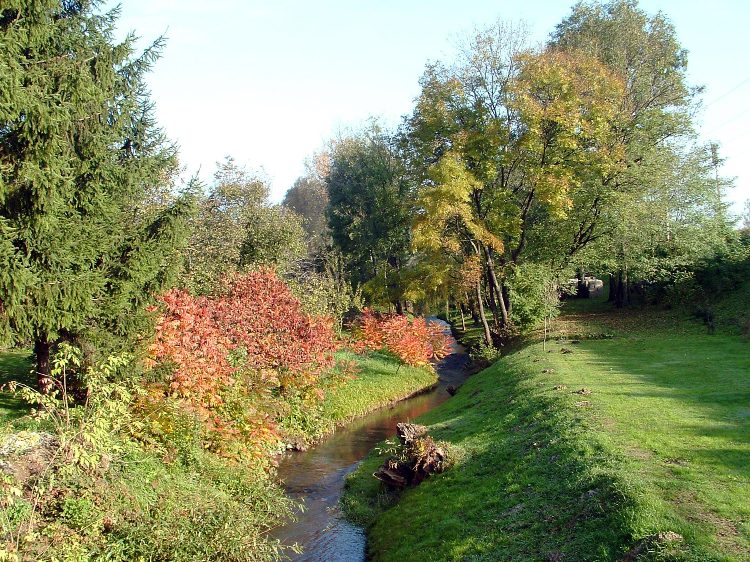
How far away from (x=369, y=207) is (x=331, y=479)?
31.9 meters

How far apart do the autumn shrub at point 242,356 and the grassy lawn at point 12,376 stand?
12.1 ft

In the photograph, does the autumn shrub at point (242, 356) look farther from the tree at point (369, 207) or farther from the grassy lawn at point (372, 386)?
the tree at point (369, 207)

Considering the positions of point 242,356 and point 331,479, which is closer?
point 331,479

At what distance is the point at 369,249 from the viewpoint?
47125 mm

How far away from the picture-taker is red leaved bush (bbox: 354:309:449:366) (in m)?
32.2

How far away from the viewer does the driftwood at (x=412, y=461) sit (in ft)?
48.6

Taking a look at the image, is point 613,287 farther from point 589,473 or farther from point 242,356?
point 589,473

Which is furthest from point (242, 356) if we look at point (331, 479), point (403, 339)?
point (403, 339)

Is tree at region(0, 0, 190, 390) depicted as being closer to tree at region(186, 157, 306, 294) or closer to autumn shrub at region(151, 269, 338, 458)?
autumn shrub at region(151, 269, 338, 458)

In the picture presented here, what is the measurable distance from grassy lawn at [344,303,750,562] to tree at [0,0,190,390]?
8692 millimetres

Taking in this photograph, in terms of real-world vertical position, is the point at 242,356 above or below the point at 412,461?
above

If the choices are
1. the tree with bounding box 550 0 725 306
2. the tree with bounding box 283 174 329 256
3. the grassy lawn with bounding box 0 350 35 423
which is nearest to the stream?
the grassy lawn with bounding box 0 350 35 423

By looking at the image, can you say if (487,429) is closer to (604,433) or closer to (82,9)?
(604,433)

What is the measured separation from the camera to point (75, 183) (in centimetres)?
1432
